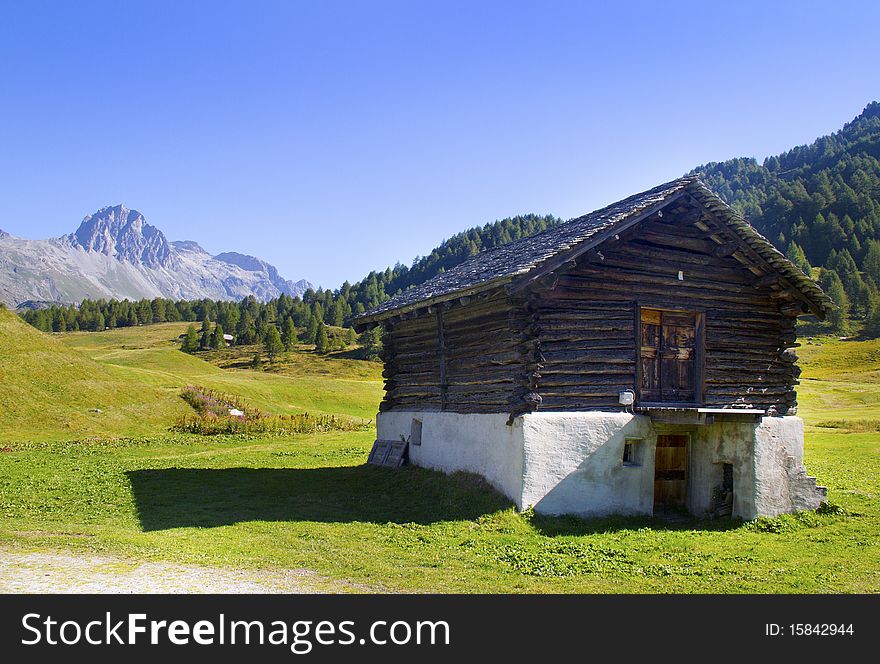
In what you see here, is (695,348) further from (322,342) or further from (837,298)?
(837,298)

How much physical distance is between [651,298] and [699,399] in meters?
2.90

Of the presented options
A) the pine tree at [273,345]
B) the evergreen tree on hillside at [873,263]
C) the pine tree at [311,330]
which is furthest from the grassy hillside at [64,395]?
the evergreen tree on hillside at [873,263]

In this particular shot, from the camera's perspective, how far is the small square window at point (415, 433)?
2272 centimetres

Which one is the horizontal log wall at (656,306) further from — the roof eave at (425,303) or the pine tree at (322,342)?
the pine tree at (322,342)

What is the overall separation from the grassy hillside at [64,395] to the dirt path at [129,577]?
83.4 feet

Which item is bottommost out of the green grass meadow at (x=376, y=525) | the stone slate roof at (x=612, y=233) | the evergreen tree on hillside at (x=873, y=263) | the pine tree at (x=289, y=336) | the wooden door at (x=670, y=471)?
the green grass meadow at (x=376, y=525)

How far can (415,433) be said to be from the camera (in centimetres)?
2286

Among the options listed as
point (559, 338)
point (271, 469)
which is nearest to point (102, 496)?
point (271, 469)

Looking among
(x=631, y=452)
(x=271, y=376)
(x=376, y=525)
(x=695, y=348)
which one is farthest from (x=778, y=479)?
(x=271, y=376)

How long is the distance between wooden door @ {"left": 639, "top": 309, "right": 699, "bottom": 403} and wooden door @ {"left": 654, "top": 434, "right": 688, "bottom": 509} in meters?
1.19

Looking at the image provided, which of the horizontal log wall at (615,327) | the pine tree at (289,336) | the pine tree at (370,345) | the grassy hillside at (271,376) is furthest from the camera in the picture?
the pine tree at (289,336)

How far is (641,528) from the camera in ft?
51.9

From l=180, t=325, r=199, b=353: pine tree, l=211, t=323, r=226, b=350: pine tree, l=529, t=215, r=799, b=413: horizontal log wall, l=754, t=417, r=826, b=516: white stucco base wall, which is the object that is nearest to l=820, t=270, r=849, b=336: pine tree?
l=211, t=323, r=226, b=350: pine tree

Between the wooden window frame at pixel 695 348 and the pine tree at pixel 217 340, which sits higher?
the pine tree at pixel 217 340
